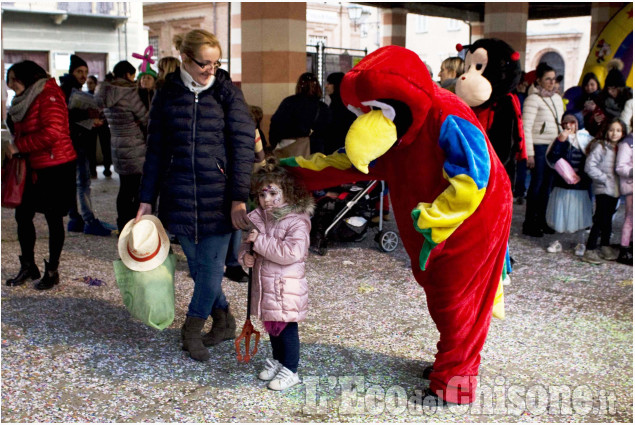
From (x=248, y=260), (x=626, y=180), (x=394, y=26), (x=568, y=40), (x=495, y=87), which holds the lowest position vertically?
(x=248, y=260)

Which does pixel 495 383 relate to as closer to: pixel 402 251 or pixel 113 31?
pixel 402 251

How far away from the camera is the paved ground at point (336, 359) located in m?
Answer: 3.34

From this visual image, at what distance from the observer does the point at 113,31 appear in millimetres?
25875

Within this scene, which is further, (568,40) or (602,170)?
(568,40)

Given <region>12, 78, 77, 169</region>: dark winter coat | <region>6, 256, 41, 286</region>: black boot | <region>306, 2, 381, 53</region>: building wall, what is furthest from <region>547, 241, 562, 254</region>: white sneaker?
<region>306, 2, 381, 53</region>: building wall

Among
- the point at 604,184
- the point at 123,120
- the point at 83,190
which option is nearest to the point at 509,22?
the point at 604,184

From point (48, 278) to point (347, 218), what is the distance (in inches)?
116

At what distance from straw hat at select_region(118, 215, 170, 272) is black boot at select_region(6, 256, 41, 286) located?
204 cm

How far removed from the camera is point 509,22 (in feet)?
39.7

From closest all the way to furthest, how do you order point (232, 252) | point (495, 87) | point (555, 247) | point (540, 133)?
point (495, 87) < point (232, 252) < point (555, 247) < point (540, 133)

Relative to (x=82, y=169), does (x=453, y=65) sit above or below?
above

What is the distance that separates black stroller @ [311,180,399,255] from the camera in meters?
6.66

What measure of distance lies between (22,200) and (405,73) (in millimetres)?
3585

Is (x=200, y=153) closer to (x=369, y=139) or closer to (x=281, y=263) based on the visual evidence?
(x=281, y=263)
